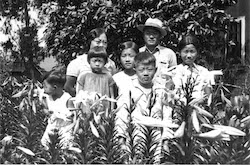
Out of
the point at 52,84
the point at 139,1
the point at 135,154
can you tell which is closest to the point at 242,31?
the point at 139,1

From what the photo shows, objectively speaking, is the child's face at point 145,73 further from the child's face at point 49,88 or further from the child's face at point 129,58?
the child's face at point 49,88

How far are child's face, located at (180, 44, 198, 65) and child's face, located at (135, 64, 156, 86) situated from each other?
33cm

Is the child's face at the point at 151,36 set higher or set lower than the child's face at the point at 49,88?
higher

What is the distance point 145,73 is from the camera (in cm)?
361

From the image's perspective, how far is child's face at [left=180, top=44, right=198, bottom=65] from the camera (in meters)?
3.83

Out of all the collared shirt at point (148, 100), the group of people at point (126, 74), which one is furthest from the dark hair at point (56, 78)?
the collared shirt at point (148, 100)

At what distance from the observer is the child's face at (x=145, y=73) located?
142 inches

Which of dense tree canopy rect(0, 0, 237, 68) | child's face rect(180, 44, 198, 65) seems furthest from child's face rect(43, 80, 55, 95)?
dense tree canopy rect(0, 0, 237, 68)

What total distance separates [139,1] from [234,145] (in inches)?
204

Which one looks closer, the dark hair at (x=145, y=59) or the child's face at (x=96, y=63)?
the dark hair at (x=145, y=59)

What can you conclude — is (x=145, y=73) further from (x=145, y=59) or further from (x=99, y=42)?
(x=99, y=42)

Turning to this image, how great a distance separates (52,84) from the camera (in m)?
3.64

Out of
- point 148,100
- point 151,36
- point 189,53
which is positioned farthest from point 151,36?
point 148,100

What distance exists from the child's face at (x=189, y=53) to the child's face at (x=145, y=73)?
0.33 m
